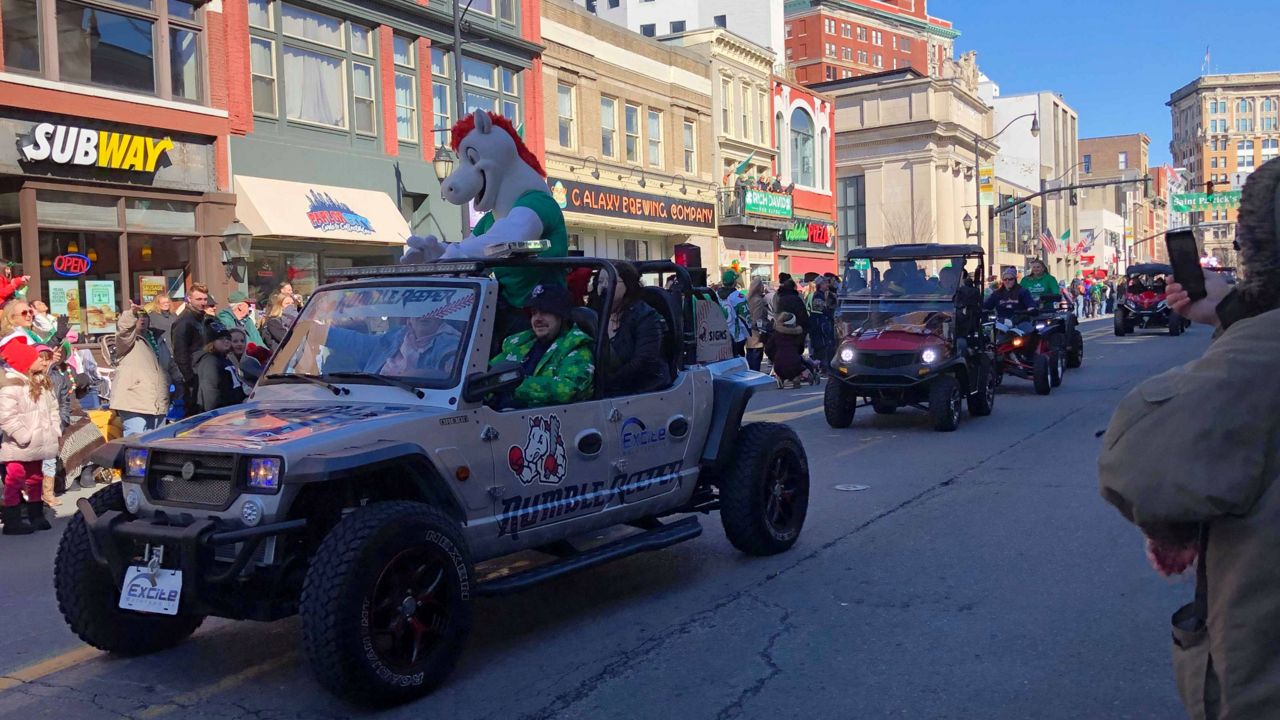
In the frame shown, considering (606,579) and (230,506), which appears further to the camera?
(606,579)

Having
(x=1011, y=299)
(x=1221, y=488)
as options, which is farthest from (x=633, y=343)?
(x=1011, y=299)

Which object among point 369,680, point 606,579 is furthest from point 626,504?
point 369,680

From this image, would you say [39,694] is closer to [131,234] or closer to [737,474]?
[737,474]

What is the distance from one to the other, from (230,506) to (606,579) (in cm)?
265

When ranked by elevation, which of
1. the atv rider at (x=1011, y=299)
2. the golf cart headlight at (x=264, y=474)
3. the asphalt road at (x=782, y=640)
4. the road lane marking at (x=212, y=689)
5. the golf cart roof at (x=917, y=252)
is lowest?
the asphalt road at (x=782, y=640)

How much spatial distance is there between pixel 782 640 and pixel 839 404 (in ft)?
26.0

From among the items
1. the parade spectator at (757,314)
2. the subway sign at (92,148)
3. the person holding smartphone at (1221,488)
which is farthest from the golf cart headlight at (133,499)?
the parade spectator at (757,314)

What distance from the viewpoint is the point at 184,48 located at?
20.2 metres

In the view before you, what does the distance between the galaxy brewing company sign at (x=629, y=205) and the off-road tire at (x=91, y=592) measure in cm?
2392

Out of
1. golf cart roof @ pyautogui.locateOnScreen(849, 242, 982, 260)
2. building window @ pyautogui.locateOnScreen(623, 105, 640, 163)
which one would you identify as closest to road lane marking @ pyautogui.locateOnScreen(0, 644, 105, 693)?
golf cart roof @ pyautogui.locateOnScreen(849, 242, 982, 260)

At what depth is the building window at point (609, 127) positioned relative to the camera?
108ft

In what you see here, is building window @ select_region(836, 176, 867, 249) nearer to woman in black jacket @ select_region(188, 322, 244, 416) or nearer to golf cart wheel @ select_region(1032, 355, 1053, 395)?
golf cart wheel @ select_region(1032, 355, 1053, 395)

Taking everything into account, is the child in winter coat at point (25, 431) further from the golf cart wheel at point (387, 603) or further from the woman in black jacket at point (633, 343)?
the golf cart wheel at point (387, 603)

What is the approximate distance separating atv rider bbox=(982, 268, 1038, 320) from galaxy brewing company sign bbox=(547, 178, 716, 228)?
Result: 13873 mm
